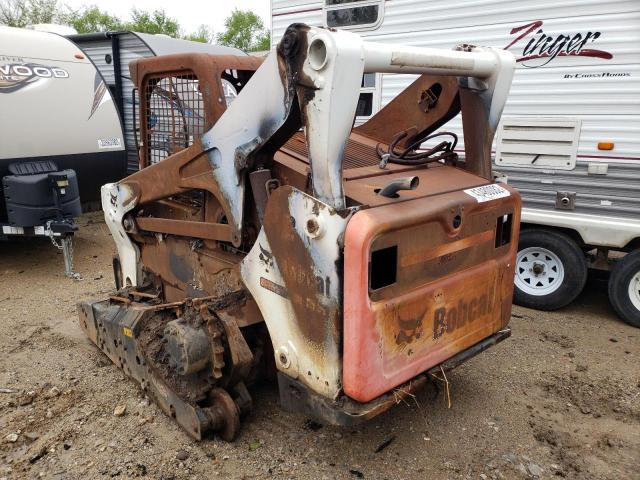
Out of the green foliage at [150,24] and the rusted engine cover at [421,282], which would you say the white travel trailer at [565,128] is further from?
the green foliage at [150,24]

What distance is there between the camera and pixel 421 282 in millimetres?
2664

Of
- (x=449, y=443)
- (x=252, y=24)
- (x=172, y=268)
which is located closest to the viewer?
(x=449, y=443)

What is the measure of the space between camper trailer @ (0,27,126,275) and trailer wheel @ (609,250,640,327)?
18.0 feet

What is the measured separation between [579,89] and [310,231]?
10.9ft

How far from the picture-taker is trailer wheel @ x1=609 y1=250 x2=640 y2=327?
469cm

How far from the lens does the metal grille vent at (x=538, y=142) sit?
465 cm

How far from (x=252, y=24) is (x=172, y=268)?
45884mm

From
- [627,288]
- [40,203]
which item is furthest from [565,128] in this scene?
[40,203]

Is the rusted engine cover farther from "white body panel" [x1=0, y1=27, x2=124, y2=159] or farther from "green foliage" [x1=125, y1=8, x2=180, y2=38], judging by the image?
"green foliage" [x1=125, y1=8, x2=180, y2=38]

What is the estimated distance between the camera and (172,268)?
3602 millimetres

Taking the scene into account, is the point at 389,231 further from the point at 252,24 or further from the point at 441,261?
the point at 252,24

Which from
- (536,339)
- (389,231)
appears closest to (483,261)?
(389,231)

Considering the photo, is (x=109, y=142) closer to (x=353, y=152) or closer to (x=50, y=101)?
(x=50, y=101)

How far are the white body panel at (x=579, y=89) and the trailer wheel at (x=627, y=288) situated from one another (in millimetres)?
285
